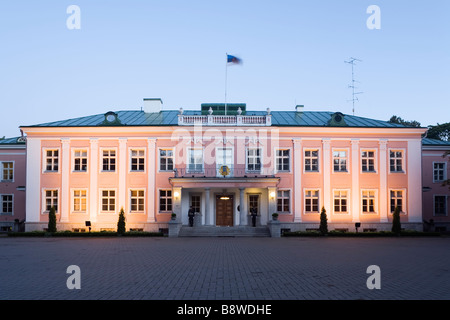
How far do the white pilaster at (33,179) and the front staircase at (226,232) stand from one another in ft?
37.7

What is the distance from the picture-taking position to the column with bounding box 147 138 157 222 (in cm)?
3086

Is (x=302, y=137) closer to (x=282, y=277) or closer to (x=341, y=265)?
(x=341, y=265)

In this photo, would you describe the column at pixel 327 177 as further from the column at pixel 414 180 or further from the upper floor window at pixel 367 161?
the column at pixel 414 180

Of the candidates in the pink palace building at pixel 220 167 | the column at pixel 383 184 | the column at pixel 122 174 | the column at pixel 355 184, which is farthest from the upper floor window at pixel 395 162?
the column at pixel 122 174

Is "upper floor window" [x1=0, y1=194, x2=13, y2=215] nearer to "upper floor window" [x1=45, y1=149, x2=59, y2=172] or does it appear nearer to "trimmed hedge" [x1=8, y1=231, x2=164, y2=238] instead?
"upper floor window" [x1=45, y1=149, x2=59, y2=172]

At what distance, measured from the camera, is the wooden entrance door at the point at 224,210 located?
3127 cm

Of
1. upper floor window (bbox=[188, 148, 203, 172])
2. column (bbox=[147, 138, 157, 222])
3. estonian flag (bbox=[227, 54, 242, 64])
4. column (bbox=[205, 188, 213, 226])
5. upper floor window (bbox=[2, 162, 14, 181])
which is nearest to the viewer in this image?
column (bbox=[205, 188, 213, 226])

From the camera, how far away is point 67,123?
107ft

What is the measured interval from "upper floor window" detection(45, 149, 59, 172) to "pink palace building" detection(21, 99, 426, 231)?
0.07m

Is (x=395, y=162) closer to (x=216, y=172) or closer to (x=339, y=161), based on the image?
(x=339, y=161)

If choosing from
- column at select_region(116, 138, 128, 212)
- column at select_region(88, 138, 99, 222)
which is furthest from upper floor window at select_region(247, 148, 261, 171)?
column at select_region(88, 138, 99, 222)

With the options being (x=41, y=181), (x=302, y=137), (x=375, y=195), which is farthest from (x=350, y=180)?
(x=41, y=181)

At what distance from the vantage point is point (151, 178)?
1226 inches
